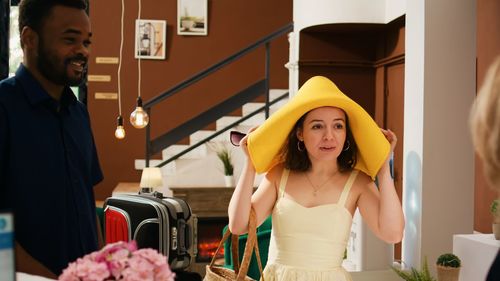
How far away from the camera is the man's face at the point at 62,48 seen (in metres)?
1.40

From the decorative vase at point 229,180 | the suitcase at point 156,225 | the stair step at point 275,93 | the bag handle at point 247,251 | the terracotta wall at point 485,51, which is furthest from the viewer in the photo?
the stair step at point 275,93

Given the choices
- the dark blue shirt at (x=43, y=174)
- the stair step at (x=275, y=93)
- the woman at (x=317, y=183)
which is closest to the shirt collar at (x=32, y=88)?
the dark blue shirt at (x=43, y=174)

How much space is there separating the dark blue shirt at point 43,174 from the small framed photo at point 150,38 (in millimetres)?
7276

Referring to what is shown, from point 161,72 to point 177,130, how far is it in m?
1.02

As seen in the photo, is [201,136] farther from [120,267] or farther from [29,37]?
[120,267]

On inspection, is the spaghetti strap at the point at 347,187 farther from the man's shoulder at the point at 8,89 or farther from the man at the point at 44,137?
the man's shoulder at the point at 8,89

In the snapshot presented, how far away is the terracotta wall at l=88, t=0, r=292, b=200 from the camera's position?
849cm

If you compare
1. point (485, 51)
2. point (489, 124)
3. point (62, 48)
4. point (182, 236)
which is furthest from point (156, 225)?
point (485, 51)

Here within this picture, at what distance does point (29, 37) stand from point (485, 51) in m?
3.95

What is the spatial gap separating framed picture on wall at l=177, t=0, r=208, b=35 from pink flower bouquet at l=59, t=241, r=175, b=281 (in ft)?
26.5

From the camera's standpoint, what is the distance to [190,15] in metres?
8.72

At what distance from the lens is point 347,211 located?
2.04m

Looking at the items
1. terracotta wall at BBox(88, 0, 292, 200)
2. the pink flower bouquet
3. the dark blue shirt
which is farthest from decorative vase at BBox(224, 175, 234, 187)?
the pink flower bouquet

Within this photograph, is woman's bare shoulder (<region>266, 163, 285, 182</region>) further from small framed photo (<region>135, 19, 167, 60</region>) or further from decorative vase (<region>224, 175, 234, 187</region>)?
small framed photo (<region>135, 19, 167, 60</region>)
